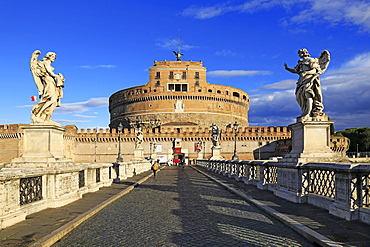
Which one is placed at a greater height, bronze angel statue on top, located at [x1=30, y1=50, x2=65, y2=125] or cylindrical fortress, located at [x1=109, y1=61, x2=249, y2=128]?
cylindrical fortress, located at [x1=109, y1=61, x2=249, y2=128]

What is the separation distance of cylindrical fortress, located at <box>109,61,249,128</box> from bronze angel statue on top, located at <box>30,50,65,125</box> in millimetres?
79846

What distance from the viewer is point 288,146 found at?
75.1 metres

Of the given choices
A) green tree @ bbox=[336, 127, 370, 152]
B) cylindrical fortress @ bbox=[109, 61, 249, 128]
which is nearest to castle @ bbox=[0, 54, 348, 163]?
cylindrical fortress @ bbox=[109, 61, 249, 128]

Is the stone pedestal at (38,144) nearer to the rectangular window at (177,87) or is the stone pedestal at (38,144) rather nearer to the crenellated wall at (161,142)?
the crenellated wall at (161,142)

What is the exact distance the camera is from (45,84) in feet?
34.5

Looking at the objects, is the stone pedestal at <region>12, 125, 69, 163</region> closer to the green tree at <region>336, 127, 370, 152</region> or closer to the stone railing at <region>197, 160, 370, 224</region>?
the stone railing at <region>197, 160, 370, 224</region>

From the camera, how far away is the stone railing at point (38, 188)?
675cm

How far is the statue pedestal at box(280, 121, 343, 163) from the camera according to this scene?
9.86 metres

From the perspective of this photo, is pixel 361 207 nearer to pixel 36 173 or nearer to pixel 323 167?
pixel 323 167

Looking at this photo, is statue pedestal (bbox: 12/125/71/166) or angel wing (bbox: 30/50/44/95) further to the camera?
angel wing (bbox: 30/50/44/95)

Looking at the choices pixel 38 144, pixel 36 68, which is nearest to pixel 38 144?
pixel 38 144

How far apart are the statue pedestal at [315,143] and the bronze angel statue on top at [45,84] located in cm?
667

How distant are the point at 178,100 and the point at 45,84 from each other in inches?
3312

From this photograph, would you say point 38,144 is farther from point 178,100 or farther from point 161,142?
point 178,100
